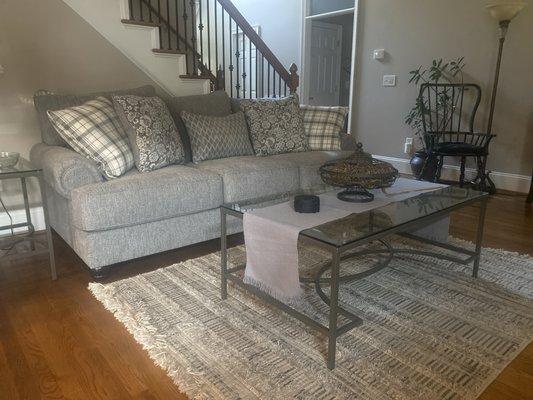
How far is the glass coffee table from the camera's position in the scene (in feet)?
4.77

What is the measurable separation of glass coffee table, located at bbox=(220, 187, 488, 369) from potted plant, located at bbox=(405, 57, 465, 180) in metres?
2.06

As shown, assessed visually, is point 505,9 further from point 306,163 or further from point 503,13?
point 306,163

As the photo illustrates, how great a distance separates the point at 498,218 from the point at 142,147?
2.74 metres

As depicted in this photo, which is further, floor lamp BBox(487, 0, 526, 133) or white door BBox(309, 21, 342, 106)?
white door BBox(309, 21, 342, 106)

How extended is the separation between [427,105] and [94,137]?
144 inches

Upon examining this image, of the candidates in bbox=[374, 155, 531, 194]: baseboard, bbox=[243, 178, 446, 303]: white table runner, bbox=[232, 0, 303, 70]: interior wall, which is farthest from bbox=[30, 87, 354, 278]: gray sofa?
bbox=[232, 0, 303, 70]: interior wall

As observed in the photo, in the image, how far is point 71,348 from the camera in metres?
1.59

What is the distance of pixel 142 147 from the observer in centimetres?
241

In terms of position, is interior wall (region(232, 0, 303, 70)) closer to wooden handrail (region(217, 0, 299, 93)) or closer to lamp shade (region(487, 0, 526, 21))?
wooden handrail (region(217, 0, 299, 93))

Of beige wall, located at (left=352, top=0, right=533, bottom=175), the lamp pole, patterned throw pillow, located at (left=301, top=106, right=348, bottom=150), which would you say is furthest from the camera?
beige wall, located at (left=352, top=0, right=533, bottom=175)

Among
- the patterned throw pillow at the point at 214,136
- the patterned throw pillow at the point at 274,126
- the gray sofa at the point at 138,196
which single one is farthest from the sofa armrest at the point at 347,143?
the patterned throw pillow at the point at 214,136

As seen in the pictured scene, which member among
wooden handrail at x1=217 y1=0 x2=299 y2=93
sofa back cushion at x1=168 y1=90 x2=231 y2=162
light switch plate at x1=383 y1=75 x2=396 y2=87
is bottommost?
sofa back cushion at x1=168 y1=90 x2=231 y2=162

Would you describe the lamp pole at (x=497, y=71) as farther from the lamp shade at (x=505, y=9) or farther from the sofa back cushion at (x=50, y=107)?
the sofa back cushion at (x=50, y=107)

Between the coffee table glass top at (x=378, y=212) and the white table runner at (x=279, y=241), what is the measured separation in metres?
0.05
